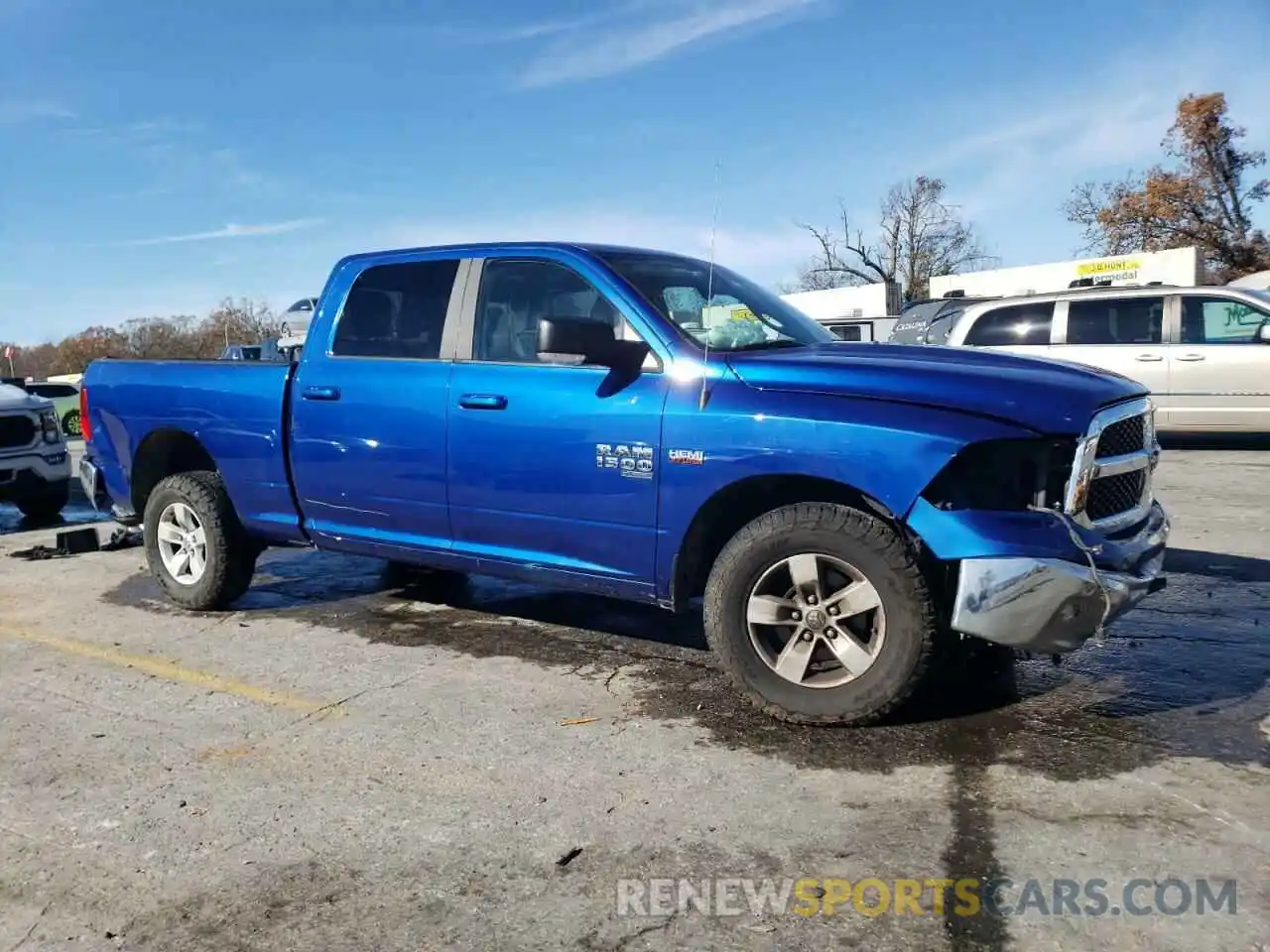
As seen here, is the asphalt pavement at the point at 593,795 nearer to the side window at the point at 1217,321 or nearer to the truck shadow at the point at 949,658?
the truck shadow at the point at 949,658

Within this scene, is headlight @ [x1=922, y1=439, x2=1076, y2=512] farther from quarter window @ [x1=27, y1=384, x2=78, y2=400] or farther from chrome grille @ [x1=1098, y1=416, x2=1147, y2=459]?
quarter window @ [x1=27, y1=384, x2=78, y2=400]

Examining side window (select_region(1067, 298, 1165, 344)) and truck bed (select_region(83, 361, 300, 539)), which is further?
side window (select_region(1067, 298, 1165, 344))

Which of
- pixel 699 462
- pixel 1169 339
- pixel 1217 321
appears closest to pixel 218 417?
pixel 699 462

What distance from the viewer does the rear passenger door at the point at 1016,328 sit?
12680 mm

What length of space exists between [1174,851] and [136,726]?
3588mm

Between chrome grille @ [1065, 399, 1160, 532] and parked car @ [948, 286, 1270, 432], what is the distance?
8493 millimetres

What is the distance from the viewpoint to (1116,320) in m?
12.4

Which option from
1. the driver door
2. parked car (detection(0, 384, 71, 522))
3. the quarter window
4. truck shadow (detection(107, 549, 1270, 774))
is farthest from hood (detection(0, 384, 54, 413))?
the quarter window

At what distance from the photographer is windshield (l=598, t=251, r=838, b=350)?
438 centimetres

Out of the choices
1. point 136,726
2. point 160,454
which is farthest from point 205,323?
point 136,726

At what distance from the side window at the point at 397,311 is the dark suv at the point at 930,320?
8.51 meters

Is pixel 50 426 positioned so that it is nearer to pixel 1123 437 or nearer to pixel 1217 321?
pixel 1123 437

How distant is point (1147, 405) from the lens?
4.10 metres

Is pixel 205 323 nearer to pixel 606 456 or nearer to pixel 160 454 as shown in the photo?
pixel 160 454
